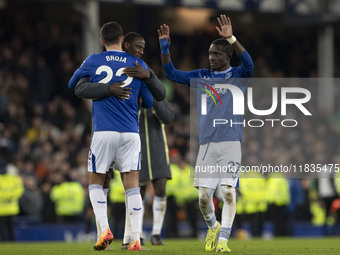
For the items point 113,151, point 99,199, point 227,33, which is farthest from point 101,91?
point 227,33

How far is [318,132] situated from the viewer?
910 inches

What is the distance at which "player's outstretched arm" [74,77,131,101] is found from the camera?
8.30m

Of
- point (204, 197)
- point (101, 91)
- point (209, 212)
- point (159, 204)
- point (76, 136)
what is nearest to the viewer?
point (101, 91)

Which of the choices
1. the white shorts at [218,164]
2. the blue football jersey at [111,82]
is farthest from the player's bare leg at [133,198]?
the white shorts at [218,164]

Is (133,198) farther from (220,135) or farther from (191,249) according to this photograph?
(191,249)

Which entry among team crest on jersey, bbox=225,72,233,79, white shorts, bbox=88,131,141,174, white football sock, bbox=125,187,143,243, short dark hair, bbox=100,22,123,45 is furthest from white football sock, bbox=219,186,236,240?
short dark hair, bbox=100,22,123,45

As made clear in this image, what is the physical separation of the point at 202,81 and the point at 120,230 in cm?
880

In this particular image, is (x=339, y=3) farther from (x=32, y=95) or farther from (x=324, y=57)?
(x=32, y=95)

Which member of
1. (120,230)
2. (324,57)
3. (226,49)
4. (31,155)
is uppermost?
(324,57)

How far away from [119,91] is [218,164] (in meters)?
1.50

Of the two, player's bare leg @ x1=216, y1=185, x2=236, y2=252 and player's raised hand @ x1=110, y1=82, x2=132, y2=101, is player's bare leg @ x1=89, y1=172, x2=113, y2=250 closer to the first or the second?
player's raised hand @ x1=110, y1=82, x2=132, y2=101

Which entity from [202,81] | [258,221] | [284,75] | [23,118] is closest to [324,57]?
[284,75]

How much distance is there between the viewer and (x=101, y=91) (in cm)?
830

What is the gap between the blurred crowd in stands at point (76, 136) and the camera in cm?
1823
